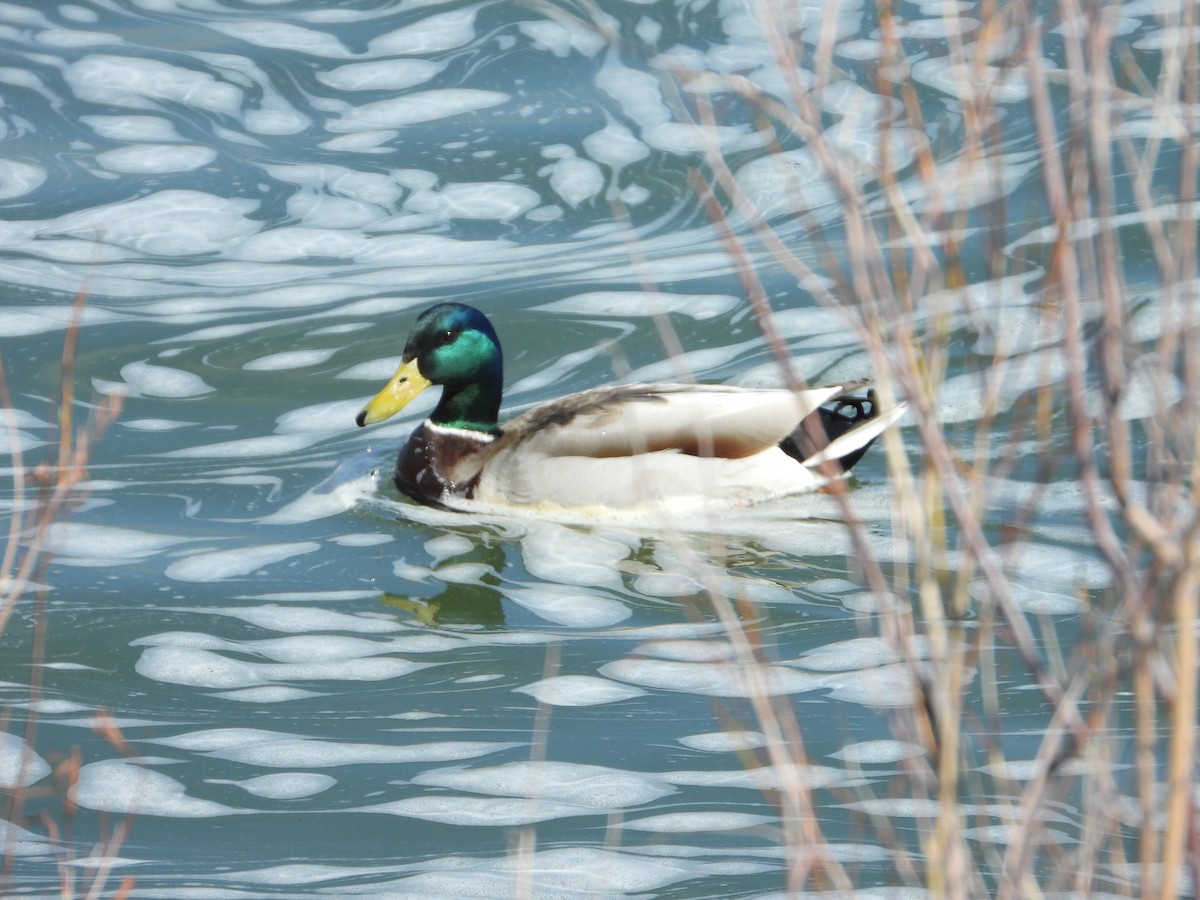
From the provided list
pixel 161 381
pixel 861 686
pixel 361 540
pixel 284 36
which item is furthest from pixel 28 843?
pixel 284 36

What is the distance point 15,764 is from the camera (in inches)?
177

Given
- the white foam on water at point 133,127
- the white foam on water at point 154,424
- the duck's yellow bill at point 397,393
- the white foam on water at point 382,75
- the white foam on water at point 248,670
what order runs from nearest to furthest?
the white foam on water at point 248,670
the duck's yellow bill at point 397,393
the white foam on water at point 154,424
the white foam on water at point 133,127
the white foam on water at point 382,75

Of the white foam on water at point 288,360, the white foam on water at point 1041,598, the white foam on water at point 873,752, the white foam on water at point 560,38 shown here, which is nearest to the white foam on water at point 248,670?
the white foam on water at point 873,752

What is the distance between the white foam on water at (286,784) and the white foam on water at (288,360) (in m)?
3.72

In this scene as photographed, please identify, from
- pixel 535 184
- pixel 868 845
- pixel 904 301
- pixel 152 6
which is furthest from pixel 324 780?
pixel 152 6

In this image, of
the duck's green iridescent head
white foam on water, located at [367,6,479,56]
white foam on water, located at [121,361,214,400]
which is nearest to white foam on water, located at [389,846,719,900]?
the duck's green iridescent head

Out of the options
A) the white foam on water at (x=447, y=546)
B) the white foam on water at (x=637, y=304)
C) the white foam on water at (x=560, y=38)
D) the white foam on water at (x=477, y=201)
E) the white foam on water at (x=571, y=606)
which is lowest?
the white foam on water at (x=571, y=606)

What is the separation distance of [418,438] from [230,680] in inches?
76.0

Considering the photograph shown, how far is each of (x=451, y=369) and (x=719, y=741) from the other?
273 centimetres

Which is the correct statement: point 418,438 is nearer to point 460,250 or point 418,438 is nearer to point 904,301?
point 460,250

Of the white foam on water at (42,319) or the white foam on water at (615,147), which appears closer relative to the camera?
the white foam on water at (42,319)

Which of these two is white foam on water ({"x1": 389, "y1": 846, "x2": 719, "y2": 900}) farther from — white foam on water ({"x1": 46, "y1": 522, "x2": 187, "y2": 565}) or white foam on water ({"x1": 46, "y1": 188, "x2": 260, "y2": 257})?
white foam on water ({"x1": 46, "y1": 188, "x2": 260, "y2": 257})

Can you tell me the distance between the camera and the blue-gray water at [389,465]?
4160 mm

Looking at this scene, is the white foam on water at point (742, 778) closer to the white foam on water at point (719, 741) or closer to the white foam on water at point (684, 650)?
the white foam on water at point (719, 741)
